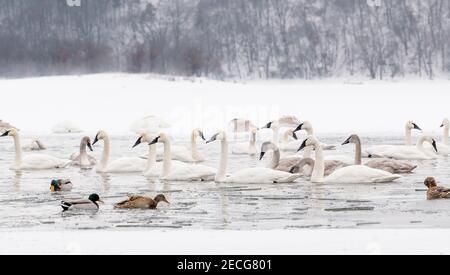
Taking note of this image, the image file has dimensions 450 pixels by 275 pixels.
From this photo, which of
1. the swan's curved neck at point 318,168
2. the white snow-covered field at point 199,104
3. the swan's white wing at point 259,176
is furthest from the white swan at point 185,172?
the white snow-covered field at point 199,104

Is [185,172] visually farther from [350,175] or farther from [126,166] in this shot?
[350,175]

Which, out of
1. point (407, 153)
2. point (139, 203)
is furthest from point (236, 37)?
point (139, 203)

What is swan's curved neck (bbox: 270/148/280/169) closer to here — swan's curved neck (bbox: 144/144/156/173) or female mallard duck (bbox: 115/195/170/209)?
swan's curved neck (bbox: 144/144/156/173)

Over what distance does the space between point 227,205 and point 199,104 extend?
24985mm

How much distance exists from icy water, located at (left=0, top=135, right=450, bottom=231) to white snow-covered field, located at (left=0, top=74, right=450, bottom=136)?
573 inches

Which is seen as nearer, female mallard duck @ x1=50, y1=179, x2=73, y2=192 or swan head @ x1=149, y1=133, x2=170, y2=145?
female mallard duck @ x1=50, y1=179, x2=73, y2=192

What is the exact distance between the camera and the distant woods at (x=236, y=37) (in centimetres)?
6069

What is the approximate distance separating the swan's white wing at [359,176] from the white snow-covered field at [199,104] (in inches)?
575

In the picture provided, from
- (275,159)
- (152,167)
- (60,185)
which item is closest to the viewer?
(60,185)

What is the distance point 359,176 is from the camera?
50.5ft

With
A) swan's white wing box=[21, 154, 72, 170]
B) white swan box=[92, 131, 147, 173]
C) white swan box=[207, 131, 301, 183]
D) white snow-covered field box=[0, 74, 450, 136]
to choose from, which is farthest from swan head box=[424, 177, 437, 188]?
white snow-covered field box=[0, 74, 450, 136]

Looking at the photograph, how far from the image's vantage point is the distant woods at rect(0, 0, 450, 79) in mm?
60688

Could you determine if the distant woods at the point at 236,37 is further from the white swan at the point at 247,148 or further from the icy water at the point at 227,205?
the icy water at the point at 227,205
